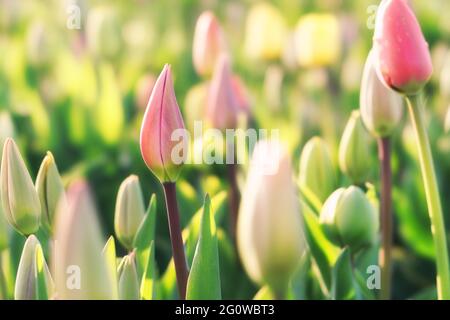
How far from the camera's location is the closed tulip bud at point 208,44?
114 centimetres

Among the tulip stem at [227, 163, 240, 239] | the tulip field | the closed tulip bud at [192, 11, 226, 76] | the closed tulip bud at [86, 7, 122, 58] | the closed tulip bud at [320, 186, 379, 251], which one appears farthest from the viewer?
the closed tulip bud at [86, 7, 122, 58]

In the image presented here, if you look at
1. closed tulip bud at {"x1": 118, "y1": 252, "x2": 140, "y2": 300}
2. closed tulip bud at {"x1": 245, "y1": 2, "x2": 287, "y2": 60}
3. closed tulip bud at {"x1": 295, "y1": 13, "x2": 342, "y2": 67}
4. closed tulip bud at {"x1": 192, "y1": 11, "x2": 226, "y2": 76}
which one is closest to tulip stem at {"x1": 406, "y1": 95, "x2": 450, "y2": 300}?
closed tulip bud at {"x1": 118, "y1": 252, "x2": 140, "y2": 300}

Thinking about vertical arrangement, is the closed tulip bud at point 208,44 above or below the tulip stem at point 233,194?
above

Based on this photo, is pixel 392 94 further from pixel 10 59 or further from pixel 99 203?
pixel 10 59

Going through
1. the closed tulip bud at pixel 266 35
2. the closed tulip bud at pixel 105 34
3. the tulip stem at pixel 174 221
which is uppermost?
the closed tulip bud at pixel 266 35

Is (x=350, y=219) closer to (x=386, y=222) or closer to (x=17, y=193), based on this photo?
(x=386, y=222)

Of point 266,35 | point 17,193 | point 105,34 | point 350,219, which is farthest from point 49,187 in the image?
point 266,35

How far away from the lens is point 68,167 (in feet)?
4.61

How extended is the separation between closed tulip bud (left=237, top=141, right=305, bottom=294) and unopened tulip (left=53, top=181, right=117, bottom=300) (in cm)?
10

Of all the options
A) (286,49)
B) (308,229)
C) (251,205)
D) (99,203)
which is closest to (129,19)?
(286,49)

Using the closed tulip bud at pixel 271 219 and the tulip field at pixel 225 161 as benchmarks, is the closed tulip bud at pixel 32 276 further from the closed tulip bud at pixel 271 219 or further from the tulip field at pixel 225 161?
the closed tulip bud at pixel 271 219

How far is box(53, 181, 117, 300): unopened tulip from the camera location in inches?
21.3

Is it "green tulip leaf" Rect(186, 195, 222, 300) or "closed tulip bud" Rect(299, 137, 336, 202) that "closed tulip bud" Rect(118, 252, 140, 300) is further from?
"closed tulip bud" Rect(299, 137, 336, 202)

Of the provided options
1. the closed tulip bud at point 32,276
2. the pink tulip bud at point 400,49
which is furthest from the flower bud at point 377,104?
the closed tulip bud at point 32,276
